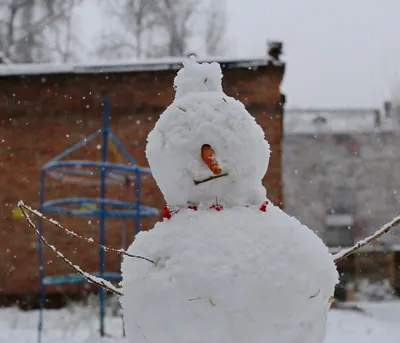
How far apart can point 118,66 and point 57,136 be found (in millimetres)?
1587

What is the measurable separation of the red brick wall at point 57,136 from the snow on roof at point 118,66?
0.31ft

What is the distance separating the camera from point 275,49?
982 centimetres

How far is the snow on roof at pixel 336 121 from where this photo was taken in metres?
24.8

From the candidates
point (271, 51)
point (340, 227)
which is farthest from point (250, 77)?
point (340, 227)

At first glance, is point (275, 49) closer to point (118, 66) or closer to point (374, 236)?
point (118, 66)

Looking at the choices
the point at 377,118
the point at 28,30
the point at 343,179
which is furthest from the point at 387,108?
the point at 28,30

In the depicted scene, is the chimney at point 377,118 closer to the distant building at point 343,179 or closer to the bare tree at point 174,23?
the distant building at point 343,179

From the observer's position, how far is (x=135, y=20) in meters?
19.7

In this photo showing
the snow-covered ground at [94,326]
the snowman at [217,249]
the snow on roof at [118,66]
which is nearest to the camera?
the snowman at [217,249]

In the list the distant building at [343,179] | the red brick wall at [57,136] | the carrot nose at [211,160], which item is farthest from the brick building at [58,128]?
the distant building at [343,179]

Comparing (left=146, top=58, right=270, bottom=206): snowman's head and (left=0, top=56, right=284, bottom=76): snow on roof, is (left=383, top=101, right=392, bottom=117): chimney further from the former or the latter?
(left=146, top=58, right=270, bottom=206): snowman's head

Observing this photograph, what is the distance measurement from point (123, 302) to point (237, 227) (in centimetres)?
56

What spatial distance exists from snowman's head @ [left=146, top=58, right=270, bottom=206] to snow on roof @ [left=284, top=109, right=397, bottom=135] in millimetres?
22396

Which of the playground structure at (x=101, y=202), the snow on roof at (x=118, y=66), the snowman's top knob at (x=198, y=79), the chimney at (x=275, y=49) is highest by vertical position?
the chimney at (x=275, y=49)
